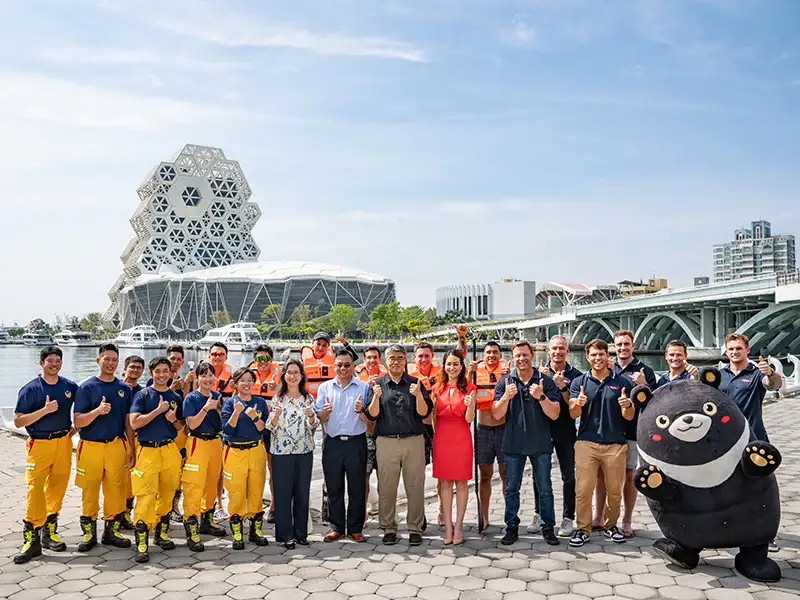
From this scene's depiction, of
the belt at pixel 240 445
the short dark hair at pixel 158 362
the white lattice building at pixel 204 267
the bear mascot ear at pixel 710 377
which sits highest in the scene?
the white lattice building at pixel 204 267

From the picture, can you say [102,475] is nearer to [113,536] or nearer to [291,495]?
[113,536]

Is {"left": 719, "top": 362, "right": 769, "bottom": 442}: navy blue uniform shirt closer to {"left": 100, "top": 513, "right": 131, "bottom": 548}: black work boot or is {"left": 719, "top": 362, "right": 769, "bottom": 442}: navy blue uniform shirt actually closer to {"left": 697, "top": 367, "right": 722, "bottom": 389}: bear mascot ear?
{"left": 697, "top": 367, "right": 722, "bottom": 389}: bear mascot ear

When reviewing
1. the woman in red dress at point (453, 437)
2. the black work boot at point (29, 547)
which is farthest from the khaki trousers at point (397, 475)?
the black work boot at point (29, 547)

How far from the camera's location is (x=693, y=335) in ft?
156

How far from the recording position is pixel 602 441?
557 centimetres

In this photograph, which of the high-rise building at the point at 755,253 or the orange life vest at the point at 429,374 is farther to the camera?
the high-rise building at the point at 755,253

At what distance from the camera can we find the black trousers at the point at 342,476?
581 centimetres

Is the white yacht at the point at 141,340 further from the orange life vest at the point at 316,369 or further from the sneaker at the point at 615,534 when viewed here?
the sneaker at the point at 615,534

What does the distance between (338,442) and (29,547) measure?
2573mm

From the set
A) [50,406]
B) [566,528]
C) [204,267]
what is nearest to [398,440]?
[566,528]

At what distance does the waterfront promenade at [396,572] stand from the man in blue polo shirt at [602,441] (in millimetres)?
257

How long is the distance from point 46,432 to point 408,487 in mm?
3108

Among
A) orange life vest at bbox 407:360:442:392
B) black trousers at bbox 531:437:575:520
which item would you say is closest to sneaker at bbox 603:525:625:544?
black trousers at bbox 531:437:575:520

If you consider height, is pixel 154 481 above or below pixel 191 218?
below
